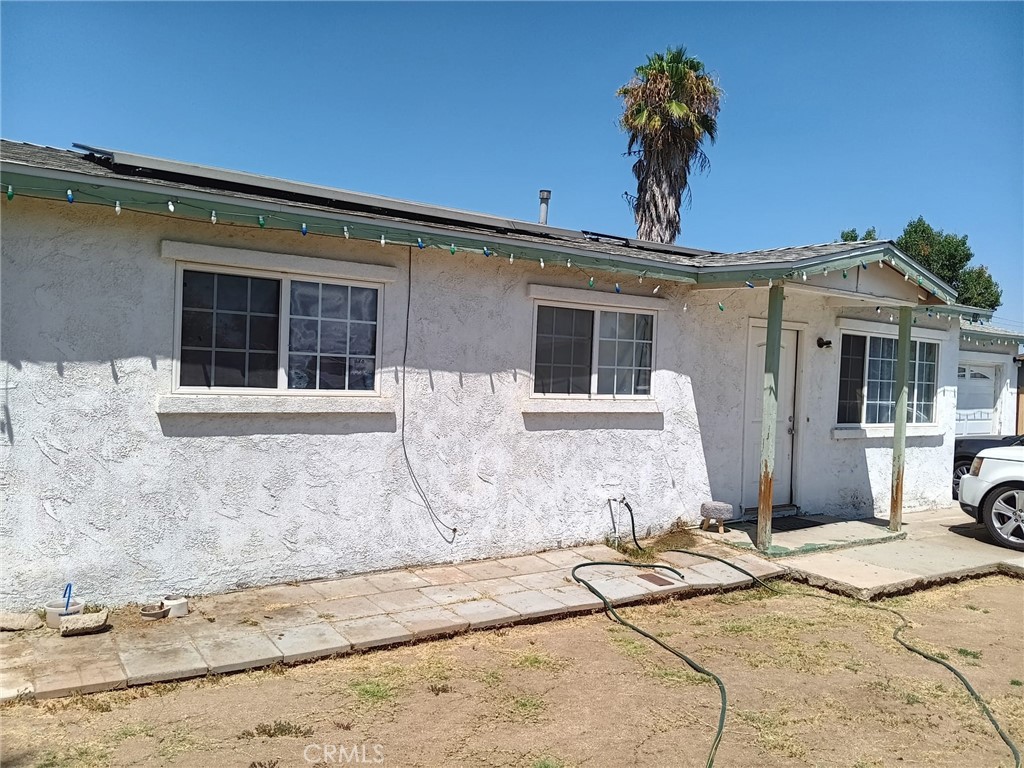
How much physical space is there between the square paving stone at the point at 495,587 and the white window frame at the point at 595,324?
6.34 feet

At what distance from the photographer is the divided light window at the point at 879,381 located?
10633 mm

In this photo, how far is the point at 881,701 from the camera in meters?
4.89

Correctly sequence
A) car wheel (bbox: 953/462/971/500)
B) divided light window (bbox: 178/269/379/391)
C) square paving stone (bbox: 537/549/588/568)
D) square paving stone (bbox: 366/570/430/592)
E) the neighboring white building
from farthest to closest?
the neighboring white building
car wheel (bbox: 953/462/971/500)
square paving stone (bbox: 537/549/588/568)
square paving stone (bbox: 366/570/430/592)
divided light window (bbox: 178/269/379/391)

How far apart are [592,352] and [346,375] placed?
287cm

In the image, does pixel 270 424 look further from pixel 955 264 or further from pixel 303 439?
pixel 955 264

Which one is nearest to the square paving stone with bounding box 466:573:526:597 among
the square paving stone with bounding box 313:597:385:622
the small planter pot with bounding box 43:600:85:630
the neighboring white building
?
the square paving stone with bounding box 313:597:385:622

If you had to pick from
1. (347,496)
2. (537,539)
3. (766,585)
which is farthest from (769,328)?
(347,496)

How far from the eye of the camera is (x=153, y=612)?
5371 mm

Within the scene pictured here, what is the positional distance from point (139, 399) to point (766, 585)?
5.87 meters

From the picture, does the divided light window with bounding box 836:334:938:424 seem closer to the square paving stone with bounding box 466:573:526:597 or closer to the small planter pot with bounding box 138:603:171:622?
the square paving stone with bounding box 466:573:526:597

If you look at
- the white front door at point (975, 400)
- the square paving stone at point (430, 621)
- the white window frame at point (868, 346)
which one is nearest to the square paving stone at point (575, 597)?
the square paving stone at point (430, 621)

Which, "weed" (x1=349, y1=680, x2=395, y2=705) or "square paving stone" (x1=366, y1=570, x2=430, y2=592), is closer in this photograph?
"weed" (x1=349, y1=680, x2=395, y2=705)

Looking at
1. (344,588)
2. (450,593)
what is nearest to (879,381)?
(450,593)

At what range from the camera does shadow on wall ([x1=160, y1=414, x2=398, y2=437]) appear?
18.8 feet
